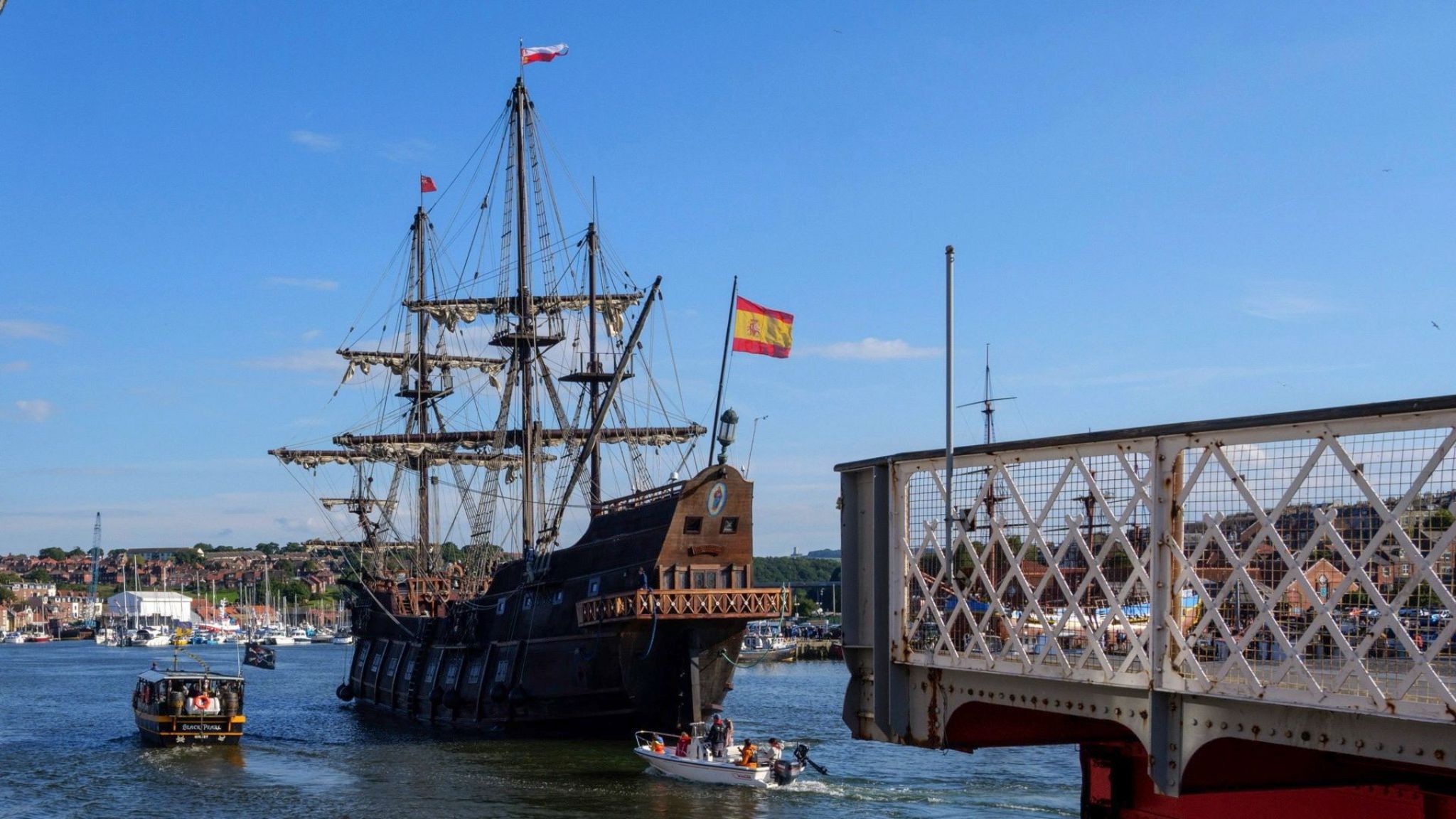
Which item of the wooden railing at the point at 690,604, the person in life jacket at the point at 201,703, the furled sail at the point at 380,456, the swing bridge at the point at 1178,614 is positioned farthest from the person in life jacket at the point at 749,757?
the furled sail at the point at 380,456

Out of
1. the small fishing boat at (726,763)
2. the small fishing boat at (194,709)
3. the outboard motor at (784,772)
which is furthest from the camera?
the small fishing boat at (194,709)

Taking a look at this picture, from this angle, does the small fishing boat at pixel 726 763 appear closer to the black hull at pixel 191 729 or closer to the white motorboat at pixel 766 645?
the black hull at pixel 191 729

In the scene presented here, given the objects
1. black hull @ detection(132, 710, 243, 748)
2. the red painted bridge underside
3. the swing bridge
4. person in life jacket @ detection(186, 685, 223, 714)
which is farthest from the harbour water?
the swing bridge

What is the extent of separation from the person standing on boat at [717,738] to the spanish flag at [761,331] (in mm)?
12280

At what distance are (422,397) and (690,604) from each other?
Result: 4211cm

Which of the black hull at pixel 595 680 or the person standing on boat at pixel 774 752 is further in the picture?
the black hull at pixel 595 680

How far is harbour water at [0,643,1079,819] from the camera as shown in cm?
3628

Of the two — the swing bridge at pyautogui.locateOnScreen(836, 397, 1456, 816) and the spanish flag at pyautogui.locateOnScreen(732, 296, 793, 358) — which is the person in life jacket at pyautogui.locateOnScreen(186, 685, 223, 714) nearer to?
the spanish flag at pyautogui.locateOnScreen(732, 296, 793, 358)

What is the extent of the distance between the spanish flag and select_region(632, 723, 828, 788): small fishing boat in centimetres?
1163

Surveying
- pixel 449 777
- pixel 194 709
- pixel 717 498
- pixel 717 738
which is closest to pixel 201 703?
pixel 194 709

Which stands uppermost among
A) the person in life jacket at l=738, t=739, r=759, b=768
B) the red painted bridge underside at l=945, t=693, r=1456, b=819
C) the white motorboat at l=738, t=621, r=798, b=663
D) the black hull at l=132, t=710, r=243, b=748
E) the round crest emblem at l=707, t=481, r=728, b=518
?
the round crest emblem at l=707, t=481, r=728, b=518

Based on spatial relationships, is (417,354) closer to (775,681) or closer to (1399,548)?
(775,681)

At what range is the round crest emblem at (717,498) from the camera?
43.9 metres

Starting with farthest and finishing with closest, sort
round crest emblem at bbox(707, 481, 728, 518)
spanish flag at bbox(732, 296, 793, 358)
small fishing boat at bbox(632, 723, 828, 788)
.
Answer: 1. round crest emblem at bbox(707, 481, 728, 518)
2. small fishing boat at bbox(632, 723, 828, 788)
3. spanish flag at bbox(732, 296, 793, 358)
